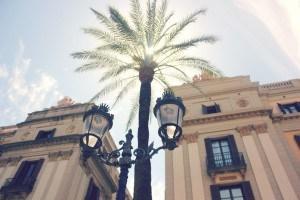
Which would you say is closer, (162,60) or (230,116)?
(162,60)

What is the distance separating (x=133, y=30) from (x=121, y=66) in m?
1.99

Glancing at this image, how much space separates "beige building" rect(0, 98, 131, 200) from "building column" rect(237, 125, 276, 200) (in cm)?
1309

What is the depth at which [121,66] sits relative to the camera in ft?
51.1

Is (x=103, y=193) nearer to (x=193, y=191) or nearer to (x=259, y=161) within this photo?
(x=193, y=191)

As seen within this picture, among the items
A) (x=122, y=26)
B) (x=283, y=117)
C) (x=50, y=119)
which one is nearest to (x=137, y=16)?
(x=122, y=26)

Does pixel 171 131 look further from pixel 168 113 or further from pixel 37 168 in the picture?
pixel 37 168

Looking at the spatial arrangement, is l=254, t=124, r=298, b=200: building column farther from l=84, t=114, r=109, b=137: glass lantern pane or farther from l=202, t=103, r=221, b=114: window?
l=84, t=114, r=109, b=137: glass lantern pane

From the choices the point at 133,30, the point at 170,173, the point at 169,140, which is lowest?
the point at 169,140

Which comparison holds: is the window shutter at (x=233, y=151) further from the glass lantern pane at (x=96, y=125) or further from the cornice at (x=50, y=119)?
the cornice at (x=50, y=119)

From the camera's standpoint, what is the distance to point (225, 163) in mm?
18422

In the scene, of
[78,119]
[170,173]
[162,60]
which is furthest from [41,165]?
[162,60]

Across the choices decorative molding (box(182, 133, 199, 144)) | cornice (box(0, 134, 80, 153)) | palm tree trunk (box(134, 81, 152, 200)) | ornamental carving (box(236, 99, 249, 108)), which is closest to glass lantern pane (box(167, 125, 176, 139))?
palm tree trunk (box(134, 81, 152, 200))

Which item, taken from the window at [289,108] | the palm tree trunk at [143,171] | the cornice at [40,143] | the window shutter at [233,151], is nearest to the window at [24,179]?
the cornice at [40,143]

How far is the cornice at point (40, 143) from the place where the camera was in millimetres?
25475
